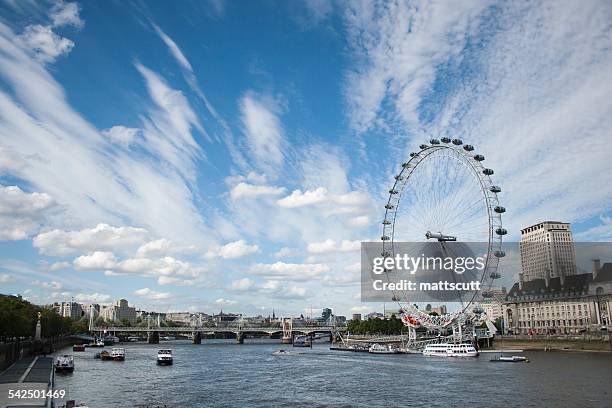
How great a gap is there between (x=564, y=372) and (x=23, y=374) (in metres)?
50.7

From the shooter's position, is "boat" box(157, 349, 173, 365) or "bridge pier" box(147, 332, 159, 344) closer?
"boat" box(157, 349, 173, 365)

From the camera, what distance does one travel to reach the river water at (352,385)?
142ft

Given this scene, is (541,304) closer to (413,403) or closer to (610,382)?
(610,382)

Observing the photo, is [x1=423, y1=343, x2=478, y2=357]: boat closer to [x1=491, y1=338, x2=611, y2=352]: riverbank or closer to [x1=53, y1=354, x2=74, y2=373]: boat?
[x1=491, y1=338, x2=611, y2=352]: riverbank

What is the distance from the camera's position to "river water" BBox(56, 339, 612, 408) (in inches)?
1700

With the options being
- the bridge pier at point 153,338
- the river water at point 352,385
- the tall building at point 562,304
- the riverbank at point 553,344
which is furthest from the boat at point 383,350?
the bridge pier at point 153,338

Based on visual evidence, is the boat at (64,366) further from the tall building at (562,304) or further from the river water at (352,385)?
the tall building at (562,304)

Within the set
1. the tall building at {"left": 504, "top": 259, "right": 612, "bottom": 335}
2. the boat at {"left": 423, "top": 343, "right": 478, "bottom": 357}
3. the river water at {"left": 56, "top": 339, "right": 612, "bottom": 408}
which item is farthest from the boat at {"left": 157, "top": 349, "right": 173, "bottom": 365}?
the tall building at {"left": 504, "top": 259, "right": 612, "bottom": 335}

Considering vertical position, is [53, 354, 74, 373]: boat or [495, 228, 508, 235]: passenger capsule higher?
[495, 228, 508, 235]: passenger capsule

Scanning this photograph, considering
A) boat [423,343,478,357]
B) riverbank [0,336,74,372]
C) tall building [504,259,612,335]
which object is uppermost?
tall building [504,259,612,335]

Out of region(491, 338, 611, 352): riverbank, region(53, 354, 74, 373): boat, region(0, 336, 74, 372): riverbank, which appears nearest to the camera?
region(0, 336, 74, 372): riverbank

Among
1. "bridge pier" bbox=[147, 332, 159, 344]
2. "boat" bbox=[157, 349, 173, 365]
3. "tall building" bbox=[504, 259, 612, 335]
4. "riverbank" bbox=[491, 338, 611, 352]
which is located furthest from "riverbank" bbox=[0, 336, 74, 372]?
"bridge pier" bbox=[147, 332, 159, 344]

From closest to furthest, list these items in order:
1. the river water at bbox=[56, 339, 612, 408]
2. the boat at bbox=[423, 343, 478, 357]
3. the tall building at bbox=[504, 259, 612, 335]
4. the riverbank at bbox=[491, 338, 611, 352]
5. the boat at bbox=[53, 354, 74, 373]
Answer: the river water at bbox=[56, 339, 612, 408] < the boat at bbox=[53, 354, 74, 373] < the riverbank at bbox=[491, 338, 611, 352] < the boat at bbox=[423, 343, 478, 357] < the tall building at bbox=[504, 259, 612, 335]

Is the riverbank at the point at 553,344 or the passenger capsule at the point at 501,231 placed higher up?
the passenger capsule at the point at 501,231
